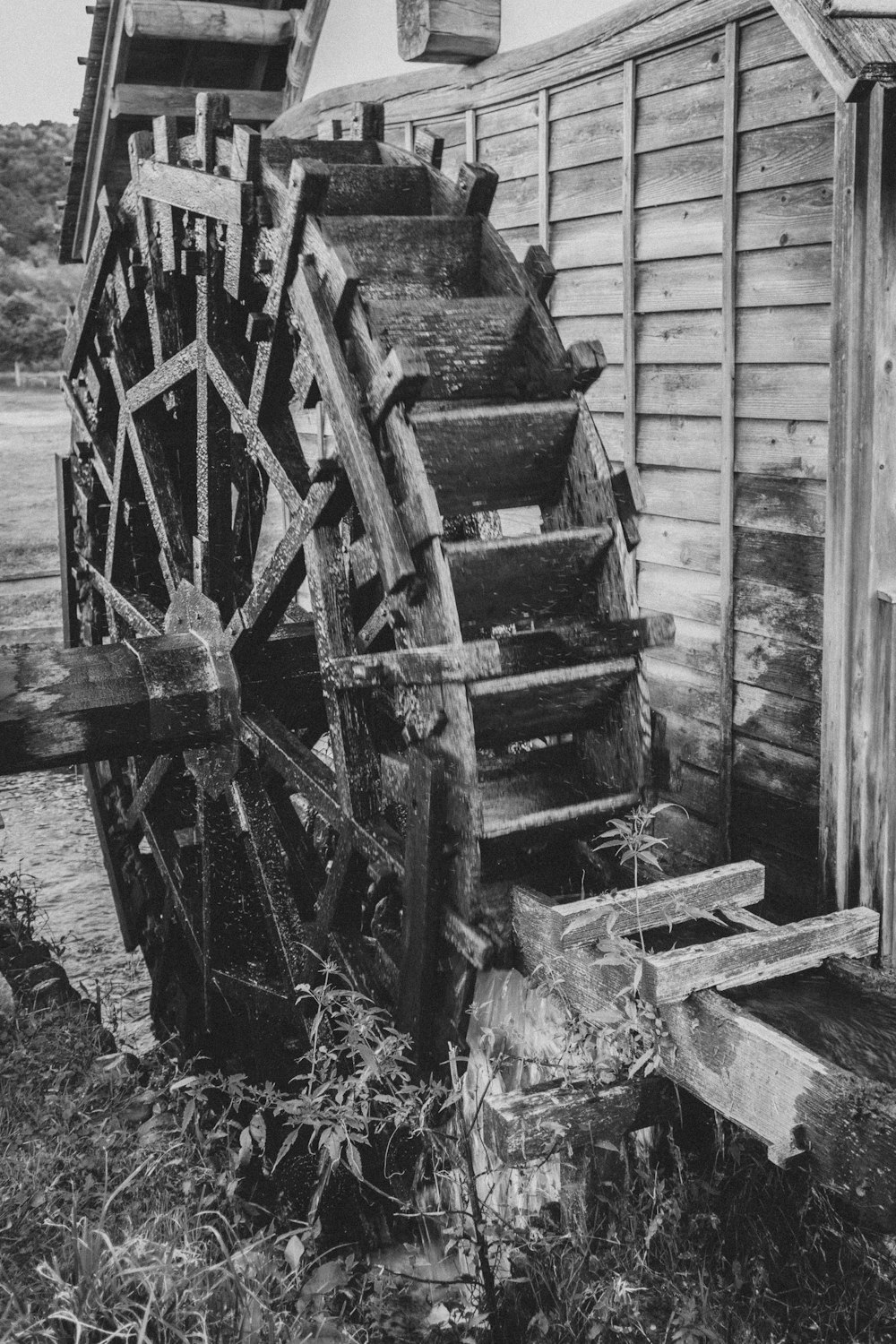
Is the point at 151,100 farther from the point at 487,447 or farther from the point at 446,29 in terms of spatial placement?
the point at 487,447

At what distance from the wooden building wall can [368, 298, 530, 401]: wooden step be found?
95 cm

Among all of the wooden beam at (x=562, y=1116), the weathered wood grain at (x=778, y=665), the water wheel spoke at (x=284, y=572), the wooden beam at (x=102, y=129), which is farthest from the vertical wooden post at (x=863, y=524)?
the wooden beam at (x=102, y=129)

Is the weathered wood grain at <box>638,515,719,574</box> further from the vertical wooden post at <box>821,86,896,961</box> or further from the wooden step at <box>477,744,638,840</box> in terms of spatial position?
the wooden step at <box>477,744,638,840</box>

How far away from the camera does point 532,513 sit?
Answer: 5.82m

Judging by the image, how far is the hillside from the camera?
18953mm

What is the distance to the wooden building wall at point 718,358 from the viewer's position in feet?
13.2

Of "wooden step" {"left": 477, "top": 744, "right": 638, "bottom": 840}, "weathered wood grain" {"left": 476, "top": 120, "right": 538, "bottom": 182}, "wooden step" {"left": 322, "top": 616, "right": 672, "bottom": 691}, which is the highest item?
"weathered wood grain" {"left": 476, "top": 120, "right": 538, "bottom": 182}

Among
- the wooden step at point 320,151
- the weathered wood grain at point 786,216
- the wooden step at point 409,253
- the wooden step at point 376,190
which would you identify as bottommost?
the wooden step at point 409,253

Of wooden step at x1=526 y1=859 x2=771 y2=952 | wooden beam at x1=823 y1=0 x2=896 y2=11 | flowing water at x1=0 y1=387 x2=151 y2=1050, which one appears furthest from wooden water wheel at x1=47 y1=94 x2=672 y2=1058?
flowing water at x1=0 y1=387 x2=151 y2=1050

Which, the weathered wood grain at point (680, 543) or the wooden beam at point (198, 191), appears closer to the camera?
the wooden beam at point (198, 191)

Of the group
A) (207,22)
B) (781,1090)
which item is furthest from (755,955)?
(207,22)

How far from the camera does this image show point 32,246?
65.1 feet

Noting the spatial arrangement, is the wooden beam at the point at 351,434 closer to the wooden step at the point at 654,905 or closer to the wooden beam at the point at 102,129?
the wooden step at the point at 654,905

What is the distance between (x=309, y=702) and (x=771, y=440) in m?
2.01
